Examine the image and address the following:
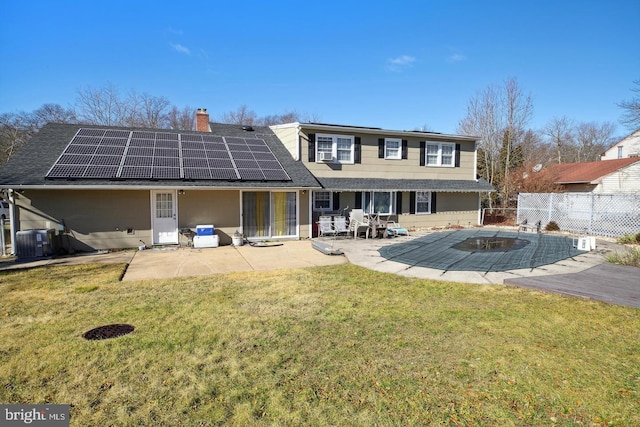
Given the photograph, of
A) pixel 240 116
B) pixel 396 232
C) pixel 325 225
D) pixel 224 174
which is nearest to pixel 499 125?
pixel 396 232

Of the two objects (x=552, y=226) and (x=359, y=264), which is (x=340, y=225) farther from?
(x=552, y=226)

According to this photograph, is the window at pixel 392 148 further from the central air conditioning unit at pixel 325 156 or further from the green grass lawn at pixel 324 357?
the green grass lawn at pixel 324 357

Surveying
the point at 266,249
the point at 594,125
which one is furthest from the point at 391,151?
the point at 594,125

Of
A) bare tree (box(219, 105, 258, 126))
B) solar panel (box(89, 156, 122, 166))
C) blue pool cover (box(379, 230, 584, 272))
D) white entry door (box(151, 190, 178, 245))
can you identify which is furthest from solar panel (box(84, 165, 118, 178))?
bare tree (box(219, 105, 258, 126))

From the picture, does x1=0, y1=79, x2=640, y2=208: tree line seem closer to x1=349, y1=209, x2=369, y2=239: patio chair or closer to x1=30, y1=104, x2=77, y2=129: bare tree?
x1=30, y1=104, x2=77, y2=129: bare tree

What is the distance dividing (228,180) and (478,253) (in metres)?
8.74

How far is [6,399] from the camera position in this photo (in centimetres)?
333

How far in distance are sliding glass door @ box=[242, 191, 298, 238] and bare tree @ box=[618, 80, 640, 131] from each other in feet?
67.4

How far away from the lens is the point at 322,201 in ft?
50.1

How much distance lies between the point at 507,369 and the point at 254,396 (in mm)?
2803

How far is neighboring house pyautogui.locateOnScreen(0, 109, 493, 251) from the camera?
11047 mm

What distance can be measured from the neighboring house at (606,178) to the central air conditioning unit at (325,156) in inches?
654

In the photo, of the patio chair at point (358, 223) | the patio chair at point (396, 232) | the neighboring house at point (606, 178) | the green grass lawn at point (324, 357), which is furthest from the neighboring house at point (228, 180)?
the neighboring house at point (606, 178)

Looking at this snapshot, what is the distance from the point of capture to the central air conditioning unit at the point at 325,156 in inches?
596
